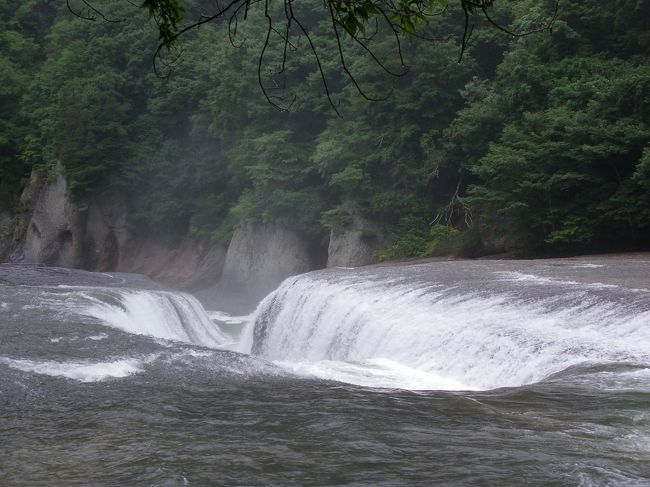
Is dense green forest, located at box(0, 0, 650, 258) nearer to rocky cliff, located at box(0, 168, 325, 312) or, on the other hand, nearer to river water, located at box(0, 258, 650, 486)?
rocky cliff, located at box(0, 168, 325, 312)

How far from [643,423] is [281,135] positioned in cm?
2452

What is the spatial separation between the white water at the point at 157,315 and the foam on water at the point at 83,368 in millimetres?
5009

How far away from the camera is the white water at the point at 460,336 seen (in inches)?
377

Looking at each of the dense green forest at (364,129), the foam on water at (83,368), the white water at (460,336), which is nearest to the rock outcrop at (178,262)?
the dense green forest at (364,129)

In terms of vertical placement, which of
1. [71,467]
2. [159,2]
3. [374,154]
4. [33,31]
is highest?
[33,31]

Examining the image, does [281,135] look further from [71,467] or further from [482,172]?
[71,467]

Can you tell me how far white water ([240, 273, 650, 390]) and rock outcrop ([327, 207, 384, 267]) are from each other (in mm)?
10897

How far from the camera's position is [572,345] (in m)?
9.55

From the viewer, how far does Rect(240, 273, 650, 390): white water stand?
9586mm

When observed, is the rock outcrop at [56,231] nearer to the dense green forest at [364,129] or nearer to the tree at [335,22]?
the dense green forest at [364,129]

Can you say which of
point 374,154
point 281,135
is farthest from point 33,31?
point 374,154

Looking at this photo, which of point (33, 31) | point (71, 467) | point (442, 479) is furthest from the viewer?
point (33, 31)

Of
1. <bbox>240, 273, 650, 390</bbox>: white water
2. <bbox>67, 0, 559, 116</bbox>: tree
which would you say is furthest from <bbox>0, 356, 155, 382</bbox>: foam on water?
<bbox>67, 0, 559, 116</bbox>: tree

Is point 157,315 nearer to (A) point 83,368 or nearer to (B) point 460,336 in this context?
(B) point 460,336
